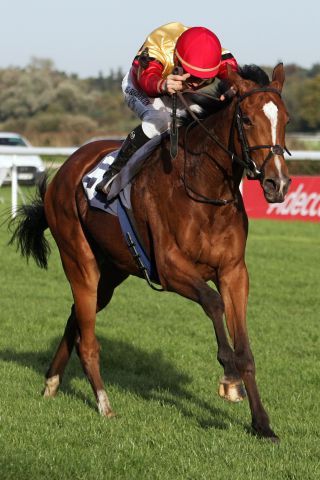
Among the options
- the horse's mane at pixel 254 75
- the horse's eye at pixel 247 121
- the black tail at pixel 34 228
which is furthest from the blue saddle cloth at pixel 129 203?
the black tail at pixel 34 228

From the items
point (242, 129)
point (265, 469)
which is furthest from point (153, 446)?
point (242, 129)

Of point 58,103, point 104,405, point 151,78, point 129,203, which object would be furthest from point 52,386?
point 58,103

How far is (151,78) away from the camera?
5281 mm

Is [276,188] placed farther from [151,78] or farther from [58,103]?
[58,103]

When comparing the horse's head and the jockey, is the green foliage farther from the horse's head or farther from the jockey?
the horse's head

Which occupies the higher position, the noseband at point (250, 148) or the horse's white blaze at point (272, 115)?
the horse's white blaze at point (272, 115)

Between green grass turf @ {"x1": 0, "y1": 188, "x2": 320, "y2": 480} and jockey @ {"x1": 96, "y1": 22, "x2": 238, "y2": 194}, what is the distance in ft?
4.48

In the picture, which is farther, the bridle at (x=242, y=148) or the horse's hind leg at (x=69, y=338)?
the horse's hind leg at (x=69, y=338)

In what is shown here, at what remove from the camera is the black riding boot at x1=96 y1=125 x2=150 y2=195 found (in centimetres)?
571

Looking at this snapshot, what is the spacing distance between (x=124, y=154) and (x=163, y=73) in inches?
22.2

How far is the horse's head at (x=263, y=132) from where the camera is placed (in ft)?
15.1

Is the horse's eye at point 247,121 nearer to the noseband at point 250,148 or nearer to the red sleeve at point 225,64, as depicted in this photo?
the noseband at point 250,148

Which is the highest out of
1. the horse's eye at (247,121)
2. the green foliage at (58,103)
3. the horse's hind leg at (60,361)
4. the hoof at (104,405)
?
the horse's eye at (247,121)

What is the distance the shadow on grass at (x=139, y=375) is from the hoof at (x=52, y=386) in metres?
0.13
